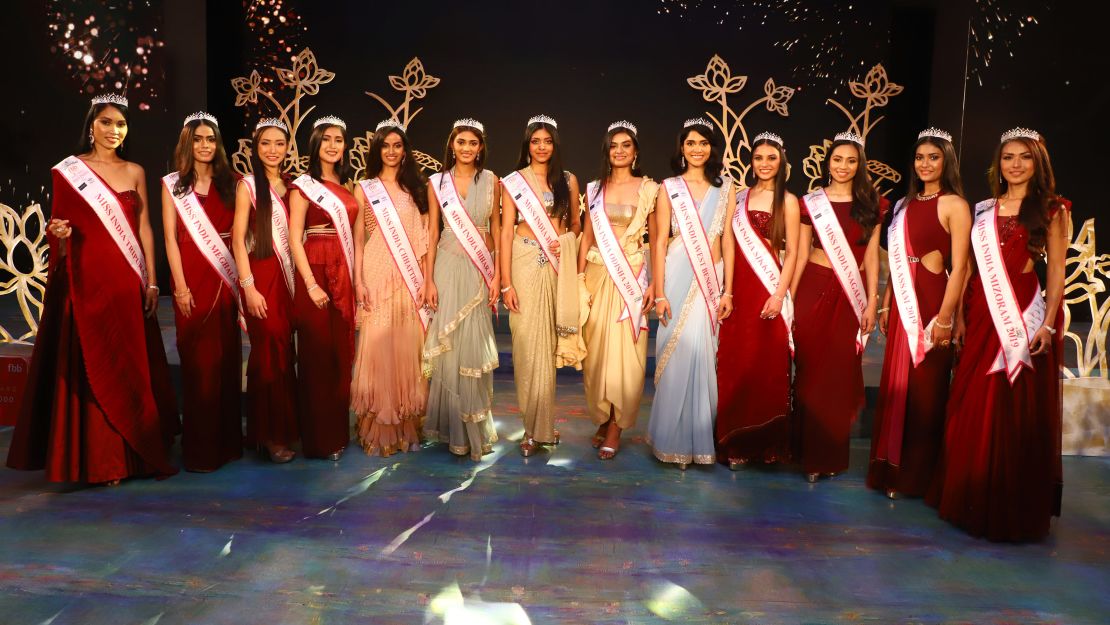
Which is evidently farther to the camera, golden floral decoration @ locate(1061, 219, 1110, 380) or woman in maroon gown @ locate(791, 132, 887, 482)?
golden floral decoration @ locate(1061, 219, 1110, 380)

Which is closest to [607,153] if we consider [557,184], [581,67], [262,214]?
[557,184]

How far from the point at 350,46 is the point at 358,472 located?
12.6ft

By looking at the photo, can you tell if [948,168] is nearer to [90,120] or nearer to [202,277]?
[202,277]

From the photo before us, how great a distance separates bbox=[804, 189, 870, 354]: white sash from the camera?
315 centimetres

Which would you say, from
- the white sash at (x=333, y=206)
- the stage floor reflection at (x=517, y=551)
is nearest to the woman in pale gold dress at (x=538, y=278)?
the stage floor reflection at (x=517, y=551)

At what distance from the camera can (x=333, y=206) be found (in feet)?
10.8

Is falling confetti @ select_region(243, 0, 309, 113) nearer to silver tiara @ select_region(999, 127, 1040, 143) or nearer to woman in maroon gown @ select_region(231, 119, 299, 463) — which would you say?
woman in maroon gown @ select_region(231, 119, 299, 463)

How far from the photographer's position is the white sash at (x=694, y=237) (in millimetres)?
3256

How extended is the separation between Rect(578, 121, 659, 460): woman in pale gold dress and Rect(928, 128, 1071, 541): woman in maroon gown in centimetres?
122

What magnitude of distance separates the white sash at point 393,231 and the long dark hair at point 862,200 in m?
1.73

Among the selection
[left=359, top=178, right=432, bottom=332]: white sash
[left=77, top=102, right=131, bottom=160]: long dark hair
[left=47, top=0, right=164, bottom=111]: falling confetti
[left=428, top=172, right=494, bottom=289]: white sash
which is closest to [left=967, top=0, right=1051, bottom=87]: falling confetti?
[left=428, top=172, right=494, bottom=289]: white sash

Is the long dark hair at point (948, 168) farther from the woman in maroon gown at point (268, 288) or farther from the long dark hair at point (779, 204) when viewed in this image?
the woman in maroon gown at point (268, 288)

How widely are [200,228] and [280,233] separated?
11.6 inches

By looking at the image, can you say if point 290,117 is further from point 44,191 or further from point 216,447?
point 216,447
